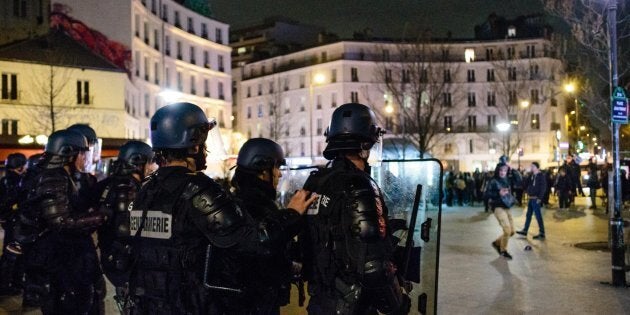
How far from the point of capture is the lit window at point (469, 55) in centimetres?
7250

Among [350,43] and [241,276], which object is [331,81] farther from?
[241,276]

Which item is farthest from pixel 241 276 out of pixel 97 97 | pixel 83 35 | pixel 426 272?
pixel 83 35

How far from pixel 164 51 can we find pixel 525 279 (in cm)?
5511

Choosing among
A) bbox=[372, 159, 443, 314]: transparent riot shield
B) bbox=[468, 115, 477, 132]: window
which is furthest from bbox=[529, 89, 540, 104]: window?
bbox=[372, 159, 443, 314]: transparent riot shield

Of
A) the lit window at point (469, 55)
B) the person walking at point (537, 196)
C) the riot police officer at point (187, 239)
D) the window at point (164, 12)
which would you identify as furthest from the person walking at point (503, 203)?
the lit window at point (469, 55)

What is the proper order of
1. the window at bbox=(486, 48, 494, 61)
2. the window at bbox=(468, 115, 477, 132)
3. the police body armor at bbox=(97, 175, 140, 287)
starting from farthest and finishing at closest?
the window at bbox=(486, 48, 494, 61), the window at bbox=(468, 115, 477, 132), the police body armor at bbox=(97, 175, 140, 287)

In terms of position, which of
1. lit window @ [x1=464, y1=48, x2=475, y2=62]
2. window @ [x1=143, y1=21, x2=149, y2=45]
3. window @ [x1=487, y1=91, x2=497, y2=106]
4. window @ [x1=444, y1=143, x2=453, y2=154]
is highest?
lit window @ [x1=464, y1=48, x2=475, y2=62]

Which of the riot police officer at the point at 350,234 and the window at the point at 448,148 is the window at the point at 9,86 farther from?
the window at the point at 448,148

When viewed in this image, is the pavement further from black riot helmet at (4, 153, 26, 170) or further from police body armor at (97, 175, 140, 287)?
police body armor at (97, 175, 140, 287)

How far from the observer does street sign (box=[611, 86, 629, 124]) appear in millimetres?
9719

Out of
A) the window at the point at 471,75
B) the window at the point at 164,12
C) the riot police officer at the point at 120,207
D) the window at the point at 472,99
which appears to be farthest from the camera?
the window at the point at 471,75

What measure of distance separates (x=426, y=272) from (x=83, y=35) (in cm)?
4881

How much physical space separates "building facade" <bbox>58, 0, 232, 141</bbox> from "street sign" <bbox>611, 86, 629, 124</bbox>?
32960mm

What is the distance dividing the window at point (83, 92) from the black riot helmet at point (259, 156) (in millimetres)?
41972
